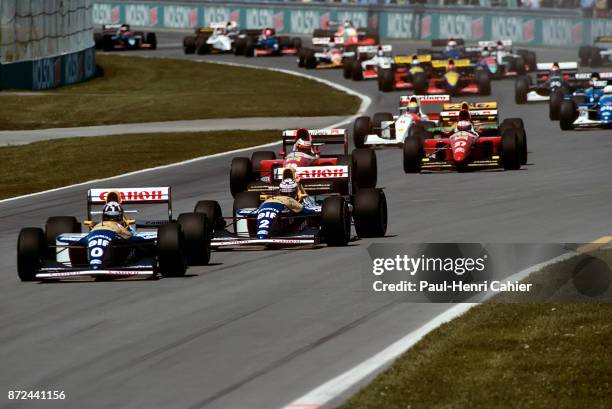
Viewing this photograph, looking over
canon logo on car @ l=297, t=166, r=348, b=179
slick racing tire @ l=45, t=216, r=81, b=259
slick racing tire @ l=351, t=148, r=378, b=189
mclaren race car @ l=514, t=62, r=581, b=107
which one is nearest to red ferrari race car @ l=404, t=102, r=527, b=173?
slick racing tire @ l=351, t=148, r=378, b=189

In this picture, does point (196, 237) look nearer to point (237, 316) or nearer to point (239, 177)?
point (237, 316)

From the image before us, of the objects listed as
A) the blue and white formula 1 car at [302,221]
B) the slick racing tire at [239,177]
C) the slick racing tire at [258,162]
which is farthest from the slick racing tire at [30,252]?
the slick racing tire at [258,162]

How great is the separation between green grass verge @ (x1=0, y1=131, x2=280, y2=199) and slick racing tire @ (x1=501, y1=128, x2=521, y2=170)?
811 cm

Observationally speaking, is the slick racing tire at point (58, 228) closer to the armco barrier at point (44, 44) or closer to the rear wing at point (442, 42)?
the armco barrier at point (44, 44)

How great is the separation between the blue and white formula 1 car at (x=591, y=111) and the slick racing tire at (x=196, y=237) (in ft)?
67.2

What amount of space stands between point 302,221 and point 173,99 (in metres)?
31.4

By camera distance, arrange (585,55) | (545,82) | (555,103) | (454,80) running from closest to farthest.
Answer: (555,103)
(545,82)
(454,80)
(585,55)

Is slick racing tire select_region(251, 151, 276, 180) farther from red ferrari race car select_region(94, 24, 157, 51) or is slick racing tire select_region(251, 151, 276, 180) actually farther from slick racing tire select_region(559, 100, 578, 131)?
red ferrari race car select_region(94, 24, 157, 51)

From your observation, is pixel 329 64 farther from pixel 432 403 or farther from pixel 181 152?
pixel 432 403

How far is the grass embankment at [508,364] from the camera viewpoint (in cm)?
1111

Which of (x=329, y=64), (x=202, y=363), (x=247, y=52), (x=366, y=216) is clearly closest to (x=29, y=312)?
(x=202, y=363)

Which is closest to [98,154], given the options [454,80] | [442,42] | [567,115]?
[567,115]

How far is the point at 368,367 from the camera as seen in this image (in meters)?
12.4

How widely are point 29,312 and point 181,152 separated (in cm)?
2053
